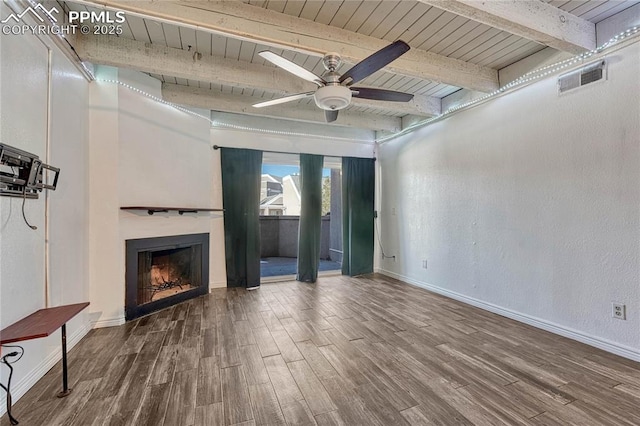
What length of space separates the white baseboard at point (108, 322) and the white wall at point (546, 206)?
4.17m

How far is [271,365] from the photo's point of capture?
2369 millimetres

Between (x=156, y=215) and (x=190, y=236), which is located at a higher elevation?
(x=156, y=215)

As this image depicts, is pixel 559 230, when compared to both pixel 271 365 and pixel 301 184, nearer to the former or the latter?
pixel 271 365

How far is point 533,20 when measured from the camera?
2244 mm

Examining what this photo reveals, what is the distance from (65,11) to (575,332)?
545cm

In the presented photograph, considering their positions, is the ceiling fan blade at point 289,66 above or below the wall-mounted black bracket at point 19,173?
above

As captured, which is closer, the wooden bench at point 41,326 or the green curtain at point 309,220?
the wooden bench at point 41,326

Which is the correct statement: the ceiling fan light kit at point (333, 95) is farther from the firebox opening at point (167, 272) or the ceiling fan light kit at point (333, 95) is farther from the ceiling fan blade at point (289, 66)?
the firebox opening at point (167, 272)

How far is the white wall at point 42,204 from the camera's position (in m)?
1.87

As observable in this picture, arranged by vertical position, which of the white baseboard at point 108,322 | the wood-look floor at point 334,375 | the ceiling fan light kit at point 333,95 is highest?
the ceiling fan light kit at point 333,95

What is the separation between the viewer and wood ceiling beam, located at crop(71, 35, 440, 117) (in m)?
2.74

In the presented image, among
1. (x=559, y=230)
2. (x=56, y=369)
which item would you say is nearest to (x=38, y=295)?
(x=56, y=369)

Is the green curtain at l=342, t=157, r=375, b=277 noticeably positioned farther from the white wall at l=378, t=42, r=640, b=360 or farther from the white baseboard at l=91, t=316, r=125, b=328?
the white baseboard at l=91, t=316, r=125, b=328

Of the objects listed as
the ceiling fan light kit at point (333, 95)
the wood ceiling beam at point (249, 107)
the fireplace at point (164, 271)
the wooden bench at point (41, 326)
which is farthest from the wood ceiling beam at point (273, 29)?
the fireplace at point (164, 271)
